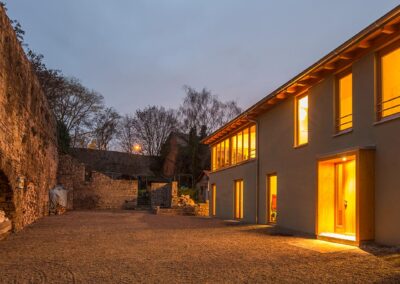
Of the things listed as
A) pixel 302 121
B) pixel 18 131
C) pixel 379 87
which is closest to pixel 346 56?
pixel 379 87

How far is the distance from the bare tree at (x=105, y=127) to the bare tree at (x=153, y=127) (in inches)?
118

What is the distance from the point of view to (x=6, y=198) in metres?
10.9

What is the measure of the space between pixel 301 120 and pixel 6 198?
8.19 meters

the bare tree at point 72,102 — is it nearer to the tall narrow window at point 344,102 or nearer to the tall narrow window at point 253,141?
the tall narrow window at point 253,141

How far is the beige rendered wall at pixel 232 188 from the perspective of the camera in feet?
55.4

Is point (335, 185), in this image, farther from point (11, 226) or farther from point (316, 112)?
point (11, 226)

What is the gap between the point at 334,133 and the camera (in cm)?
1062

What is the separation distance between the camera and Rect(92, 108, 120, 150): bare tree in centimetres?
4144

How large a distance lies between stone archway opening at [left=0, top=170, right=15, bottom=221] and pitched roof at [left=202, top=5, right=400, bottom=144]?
7584mm

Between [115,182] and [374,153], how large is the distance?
86.6ft

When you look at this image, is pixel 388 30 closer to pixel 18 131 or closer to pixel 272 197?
pixel 272 197

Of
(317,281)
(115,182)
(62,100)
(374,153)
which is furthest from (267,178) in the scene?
(62,100)

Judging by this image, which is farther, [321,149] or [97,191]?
[97,191]

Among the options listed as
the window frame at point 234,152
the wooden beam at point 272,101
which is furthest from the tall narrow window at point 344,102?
the window frame at point 234,152
